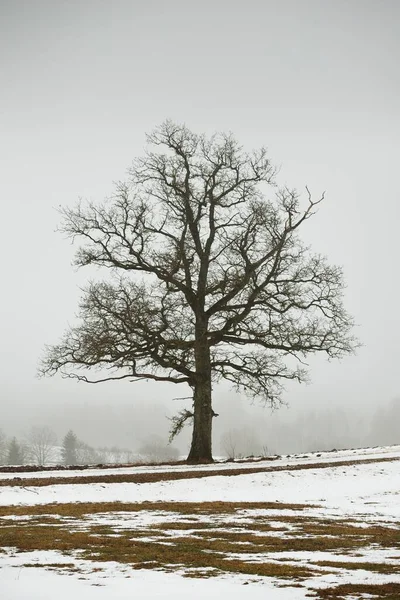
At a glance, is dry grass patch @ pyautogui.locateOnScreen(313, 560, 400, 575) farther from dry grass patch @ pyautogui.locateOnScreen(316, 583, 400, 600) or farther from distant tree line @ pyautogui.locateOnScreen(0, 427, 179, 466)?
distant tree line @ pyautogui.locateOnScreen(0, 427, 179, 466)

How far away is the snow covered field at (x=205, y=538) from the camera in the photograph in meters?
6.37

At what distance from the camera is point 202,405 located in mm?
27531

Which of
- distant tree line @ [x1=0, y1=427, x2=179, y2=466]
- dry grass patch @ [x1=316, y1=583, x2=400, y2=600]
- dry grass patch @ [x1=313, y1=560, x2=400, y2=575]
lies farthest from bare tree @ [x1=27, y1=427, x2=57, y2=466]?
dry grass patch @ [x1=316, y1=583, x2=400, y2=600]

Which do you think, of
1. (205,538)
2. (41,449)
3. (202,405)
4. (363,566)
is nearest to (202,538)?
(205,538)

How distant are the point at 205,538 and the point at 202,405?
1793 centimetres

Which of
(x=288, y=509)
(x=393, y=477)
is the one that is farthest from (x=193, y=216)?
(x=288, y=509)

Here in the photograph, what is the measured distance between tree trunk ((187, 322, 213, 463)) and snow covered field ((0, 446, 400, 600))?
869 centimetres

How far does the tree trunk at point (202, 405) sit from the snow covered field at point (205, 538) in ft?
28.5

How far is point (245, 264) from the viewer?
2823 centimetres

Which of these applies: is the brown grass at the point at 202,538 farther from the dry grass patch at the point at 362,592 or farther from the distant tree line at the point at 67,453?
the distant tree line at the point at 67,453

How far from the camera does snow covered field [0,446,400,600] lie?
637 cm

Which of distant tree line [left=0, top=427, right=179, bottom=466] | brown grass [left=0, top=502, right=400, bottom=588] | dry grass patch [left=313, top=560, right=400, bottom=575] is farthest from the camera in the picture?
distant tree line [left=0, top=427, right=179, bottom=466]

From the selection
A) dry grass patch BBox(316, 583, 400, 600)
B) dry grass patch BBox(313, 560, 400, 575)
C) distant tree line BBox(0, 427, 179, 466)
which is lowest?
dry grass patch BBox(313, 560, 400, 575)

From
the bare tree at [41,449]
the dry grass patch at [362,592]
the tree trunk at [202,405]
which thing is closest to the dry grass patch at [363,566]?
the dry grass patch at [362,592]
